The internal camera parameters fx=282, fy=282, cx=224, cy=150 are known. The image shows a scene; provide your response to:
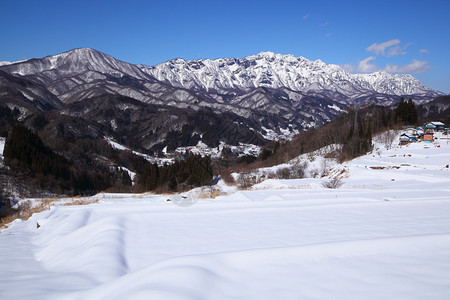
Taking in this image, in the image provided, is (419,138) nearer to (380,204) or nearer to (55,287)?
(380,204)

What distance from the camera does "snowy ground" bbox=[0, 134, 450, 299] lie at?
125 inches

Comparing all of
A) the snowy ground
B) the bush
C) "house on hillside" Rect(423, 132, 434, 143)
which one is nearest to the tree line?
the bush

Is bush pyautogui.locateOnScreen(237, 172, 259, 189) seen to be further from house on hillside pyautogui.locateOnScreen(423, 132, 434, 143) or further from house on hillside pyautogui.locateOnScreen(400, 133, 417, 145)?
house on hillside pyautogui.locateOnScreen(423, 132, 434, 143)

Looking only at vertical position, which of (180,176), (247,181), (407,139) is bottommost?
(247,181)

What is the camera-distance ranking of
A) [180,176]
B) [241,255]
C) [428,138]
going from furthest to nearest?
[180,176]
[428,138]
[241,255]

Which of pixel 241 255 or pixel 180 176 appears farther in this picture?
pixel 180 176

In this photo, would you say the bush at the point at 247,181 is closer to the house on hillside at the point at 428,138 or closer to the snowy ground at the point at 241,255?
the snowy ground at the point at 241,255

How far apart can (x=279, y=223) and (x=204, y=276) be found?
4.06 metres

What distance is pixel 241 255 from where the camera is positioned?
3.97 meters

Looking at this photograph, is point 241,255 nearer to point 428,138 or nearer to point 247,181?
point 247,181

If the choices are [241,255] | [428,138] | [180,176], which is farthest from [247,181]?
[241,255]

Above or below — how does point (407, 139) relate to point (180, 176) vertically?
above

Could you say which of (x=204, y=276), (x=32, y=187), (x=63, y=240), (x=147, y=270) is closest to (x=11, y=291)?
(x=147, y=270)

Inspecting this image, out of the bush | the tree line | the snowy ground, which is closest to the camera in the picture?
the snowy ground
